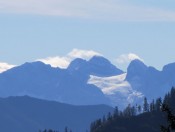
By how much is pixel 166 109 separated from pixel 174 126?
1.46 meters

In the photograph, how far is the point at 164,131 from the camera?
38.2 meters

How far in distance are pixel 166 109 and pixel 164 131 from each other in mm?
1291

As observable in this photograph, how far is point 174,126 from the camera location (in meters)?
38.9

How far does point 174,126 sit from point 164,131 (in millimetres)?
1038

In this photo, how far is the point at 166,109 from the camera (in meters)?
38.1
